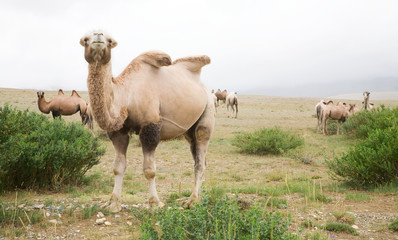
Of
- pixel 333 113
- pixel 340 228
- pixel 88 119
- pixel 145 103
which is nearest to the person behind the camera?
pixel 340 228

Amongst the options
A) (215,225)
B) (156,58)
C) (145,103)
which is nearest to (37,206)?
(145,103)

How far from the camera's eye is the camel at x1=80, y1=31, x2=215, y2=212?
12.4ft

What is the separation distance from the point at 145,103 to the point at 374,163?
14.9ft

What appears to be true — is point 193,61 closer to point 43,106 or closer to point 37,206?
point 37,206

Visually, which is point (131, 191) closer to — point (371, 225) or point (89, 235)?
point (89, 235)

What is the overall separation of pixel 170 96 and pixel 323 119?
50.3 ft

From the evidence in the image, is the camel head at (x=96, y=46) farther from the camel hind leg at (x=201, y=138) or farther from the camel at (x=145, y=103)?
the camel hind leg at (x=201, y=138)

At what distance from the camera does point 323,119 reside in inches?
715

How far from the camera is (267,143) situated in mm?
11859

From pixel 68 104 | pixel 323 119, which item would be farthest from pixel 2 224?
pixel 323 119

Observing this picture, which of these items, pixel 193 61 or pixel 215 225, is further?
pixel 193 61

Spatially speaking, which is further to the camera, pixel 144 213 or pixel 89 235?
pixel 144 213

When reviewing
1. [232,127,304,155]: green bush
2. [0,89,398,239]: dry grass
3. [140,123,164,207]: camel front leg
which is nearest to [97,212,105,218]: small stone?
[0,89,398,239]: dry grass

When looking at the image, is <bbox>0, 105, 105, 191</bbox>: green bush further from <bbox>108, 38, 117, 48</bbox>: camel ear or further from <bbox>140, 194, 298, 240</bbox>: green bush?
<bbox>140, 194, 298, 240</bbox>: green bush
